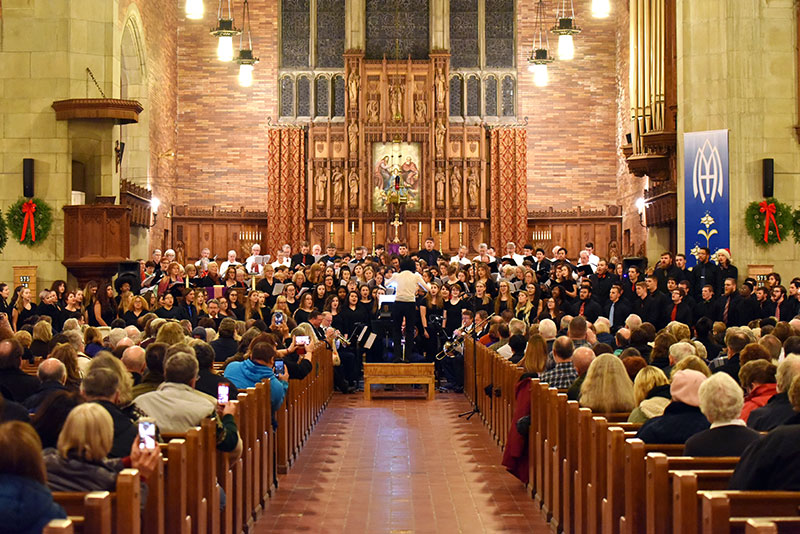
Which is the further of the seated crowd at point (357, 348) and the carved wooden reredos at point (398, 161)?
the carved wooden reredos at point (398, 161)

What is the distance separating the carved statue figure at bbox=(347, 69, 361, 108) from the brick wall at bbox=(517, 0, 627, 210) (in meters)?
4.06

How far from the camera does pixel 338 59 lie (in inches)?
1057

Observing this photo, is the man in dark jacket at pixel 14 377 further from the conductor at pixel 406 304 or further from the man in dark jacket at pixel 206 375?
the conductor at pixel 406 304

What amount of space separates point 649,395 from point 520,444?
2.39 meters

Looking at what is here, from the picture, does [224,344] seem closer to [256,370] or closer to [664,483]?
[256,370]

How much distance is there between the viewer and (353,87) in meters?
26.1

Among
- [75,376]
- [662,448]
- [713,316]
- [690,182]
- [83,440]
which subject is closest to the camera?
[83,440]

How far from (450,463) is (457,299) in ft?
20.4

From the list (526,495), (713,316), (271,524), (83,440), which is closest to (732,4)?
(713,316)

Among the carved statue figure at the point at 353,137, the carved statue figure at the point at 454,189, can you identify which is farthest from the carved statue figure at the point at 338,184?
the carved statue figure at the point at 454,189

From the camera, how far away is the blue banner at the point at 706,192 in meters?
16.1

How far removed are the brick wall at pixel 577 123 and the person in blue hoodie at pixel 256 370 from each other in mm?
19057

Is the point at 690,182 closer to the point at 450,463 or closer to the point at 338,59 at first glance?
the point at 450,463

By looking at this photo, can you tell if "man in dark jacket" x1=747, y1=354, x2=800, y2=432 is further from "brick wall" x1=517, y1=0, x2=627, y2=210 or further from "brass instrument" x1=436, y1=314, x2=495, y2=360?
"brick wall" x1=517, y1=0, x2=627, y2=210
